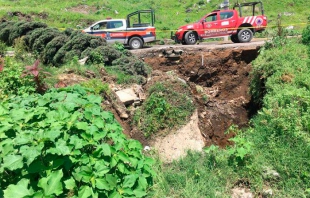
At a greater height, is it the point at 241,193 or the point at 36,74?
the point at 36,74

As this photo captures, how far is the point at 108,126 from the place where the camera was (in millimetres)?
3422

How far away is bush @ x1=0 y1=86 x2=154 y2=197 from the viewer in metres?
2.68

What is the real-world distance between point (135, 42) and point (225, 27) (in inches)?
176

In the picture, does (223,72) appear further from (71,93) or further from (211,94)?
(71,93)

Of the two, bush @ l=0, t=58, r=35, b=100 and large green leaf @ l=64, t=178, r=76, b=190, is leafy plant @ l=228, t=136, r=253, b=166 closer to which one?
large green leaf @ l=64, t=178, r=76, b=190

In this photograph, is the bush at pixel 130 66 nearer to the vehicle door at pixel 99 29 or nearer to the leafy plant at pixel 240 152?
the leafy plant at pixel 240 152

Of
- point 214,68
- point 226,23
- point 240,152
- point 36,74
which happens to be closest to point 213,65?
point 214,68

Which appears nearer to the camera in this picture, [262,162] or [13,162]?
[13,162]

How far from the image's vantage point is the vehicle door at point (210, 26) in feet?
48.9

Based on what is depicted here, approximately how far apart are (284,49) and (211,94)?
3.26m

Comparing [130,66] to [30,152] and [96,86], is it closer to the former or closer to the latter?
[96,86]

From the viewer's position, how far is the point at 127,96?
25.6 feet

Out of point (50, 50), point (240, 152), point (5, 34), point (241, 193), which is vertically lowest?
point (241, 193)

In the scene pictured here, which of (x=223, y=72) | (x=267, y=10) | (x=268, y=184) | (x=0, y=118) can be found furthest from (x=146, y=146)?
(x=267, y=10)
